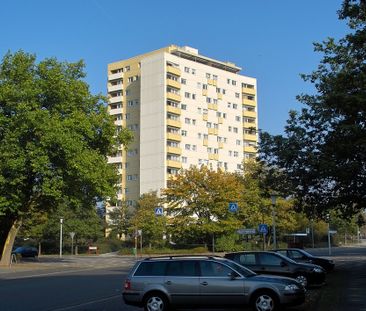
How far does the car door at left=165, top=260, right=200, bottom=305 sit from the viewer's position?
44.6ft

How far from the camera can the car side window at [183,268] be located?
1384 centimetres

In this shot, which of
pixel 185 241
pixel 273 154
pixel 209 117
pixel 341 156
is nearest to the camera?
pixel 341 156

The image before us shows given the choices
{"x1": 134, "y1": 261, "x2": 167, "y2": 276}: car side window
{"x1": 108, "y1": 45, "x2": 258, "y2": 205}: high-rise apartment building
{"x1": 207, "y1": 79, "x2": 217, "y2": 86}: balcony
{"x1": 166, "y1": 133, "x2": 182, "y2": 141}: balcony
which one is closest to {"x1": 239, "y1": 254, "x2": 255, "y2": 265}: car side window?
{"x1": 134, "y1": 261, "x2": 167, "y2": 276}: car side window

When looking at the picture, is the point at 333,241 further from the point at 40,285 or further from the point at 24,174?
the point at 40,285

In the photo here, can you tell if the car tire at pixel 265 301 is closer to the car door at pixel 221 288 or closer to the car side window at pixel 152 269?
the car door at pixel 221 288

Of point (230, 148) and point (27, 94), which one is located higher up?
point (230, 148)

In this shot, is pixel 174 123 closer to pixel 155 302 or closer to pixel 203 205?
pixel 203 205

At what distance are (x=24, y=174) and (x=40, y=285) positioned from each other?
17353 millimetres

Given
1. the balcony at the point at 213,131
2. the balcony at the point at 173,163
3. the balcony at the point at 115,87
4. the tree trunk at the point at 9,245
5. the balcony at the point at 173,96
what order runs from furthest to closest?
1. the balcony at the point at 115,87
2. the balcony at the point at 213,131
3. the balcony at the point at 173,96
4. the balcony at the point at 173,163
5. the tree trunk at the point at 9,245

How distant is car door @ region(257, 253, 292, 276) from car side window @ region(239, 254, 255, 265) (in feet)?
0.71

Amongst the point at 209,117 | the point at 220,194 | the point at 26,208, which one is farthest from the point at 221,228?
the point at 209,117

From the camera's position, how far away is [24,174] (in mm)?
40375

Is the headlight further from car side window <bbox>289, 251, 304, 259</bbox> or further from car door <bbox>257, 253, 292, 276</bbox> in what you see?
car side window <bbox>289, 251, 304, 259</bbox>


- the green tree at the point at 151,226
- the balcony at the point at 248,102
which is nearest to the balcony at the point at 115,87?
the balcony at the point at 248,102
